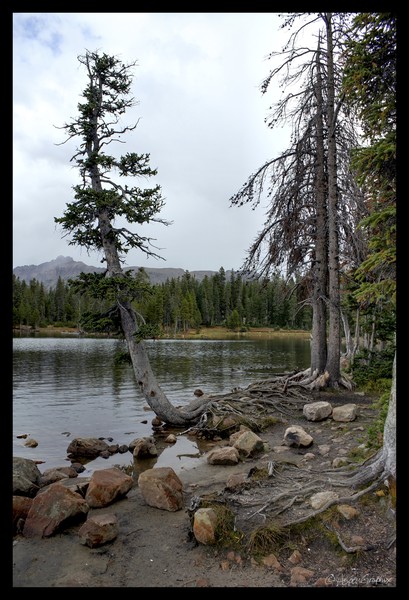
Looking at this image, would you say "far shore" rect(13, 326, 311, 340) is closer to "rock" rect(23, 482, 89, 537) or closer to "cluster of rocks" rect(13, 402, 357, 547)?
"cluster of rocks" rect(13, 402, 357, 547)

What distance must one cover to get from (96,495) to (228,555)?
3272 millimetres

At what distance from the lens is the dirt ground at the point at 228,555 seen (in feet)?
14.8

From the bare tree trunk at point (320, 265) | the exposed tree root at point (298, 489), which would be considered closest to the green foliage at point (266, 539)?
the exposed tree root at point (298, 489)

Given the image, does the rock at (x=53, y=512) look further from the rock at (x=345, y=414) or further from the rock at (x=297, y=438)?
the rock at (x=345, y=414)

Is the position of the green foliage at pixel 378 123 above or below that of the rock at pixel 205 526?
above

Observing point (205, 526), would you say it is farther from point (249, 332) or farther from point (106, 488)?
point (249, 332)

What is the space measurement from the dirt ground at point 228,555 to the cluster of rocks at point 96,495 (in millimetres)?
173

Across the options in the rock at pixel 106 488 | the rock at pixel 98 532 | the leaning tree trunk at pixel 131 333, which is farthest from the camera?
the leaning tree trunk at pixel 131 333

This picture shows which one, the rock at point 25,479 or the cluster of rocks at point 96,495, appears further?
the rock at point 25,479

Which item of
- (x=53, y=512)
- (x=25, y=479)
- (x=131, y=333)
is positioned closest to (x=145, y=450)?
(x=25, y=479)

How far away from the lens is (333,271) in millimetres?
15109

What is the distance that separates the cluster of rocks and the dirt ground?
17cm

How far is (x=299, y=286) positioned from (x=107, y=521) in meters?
13.7
